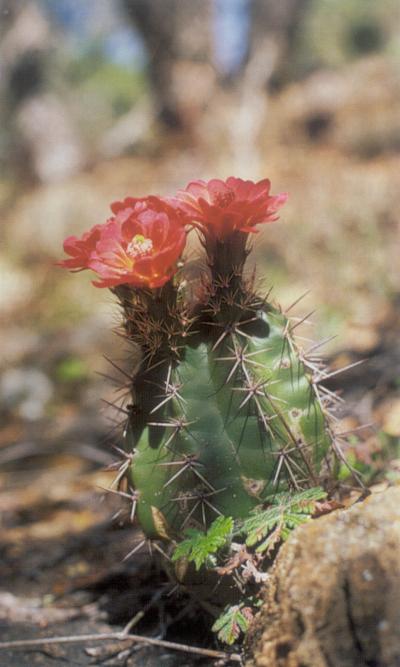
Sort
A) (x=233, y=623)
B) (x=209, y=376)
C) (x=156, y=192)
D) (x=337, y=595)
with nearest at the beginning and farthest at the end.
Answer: (x=337, y=595) < (x=233, y=623) < (x=209, y=376) < (x=156, y=192)

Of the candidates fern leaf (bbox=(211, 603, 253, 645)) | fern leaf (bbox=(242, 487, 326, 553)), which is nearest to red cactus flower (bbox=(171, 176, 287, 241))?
fern leaf (bbox=(242, 487, 326, 553))

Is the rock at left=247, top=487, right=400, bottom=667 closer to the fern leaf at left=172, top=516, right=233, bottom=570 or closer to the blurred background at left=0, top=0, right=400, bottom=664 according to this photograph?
the fern leaf at left=172, top=516, right=233, bottom=570

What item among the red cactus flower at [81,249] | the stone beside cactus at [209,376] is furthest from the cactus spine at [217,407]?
the red cactus flower at [81,249]

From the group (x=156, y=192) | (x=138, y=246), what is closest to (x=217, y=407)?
(x=138, y=246)

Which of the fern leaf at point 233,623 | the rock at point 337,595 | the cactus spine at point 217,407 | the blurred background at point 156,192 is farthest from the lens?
the blurred background at point 156,192

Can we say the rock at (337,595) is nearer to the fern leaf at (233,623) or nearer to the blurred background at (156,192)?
the fern leaf at (233,623)

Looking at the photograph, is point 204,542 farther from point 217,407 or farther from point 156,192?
point 156,192

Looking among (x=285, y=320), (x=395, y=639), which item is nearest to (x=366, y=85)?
(x=285, y=320)

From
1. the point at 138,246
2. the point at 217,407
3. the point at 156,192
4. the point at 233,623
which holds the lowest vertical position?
the point at 233,623
